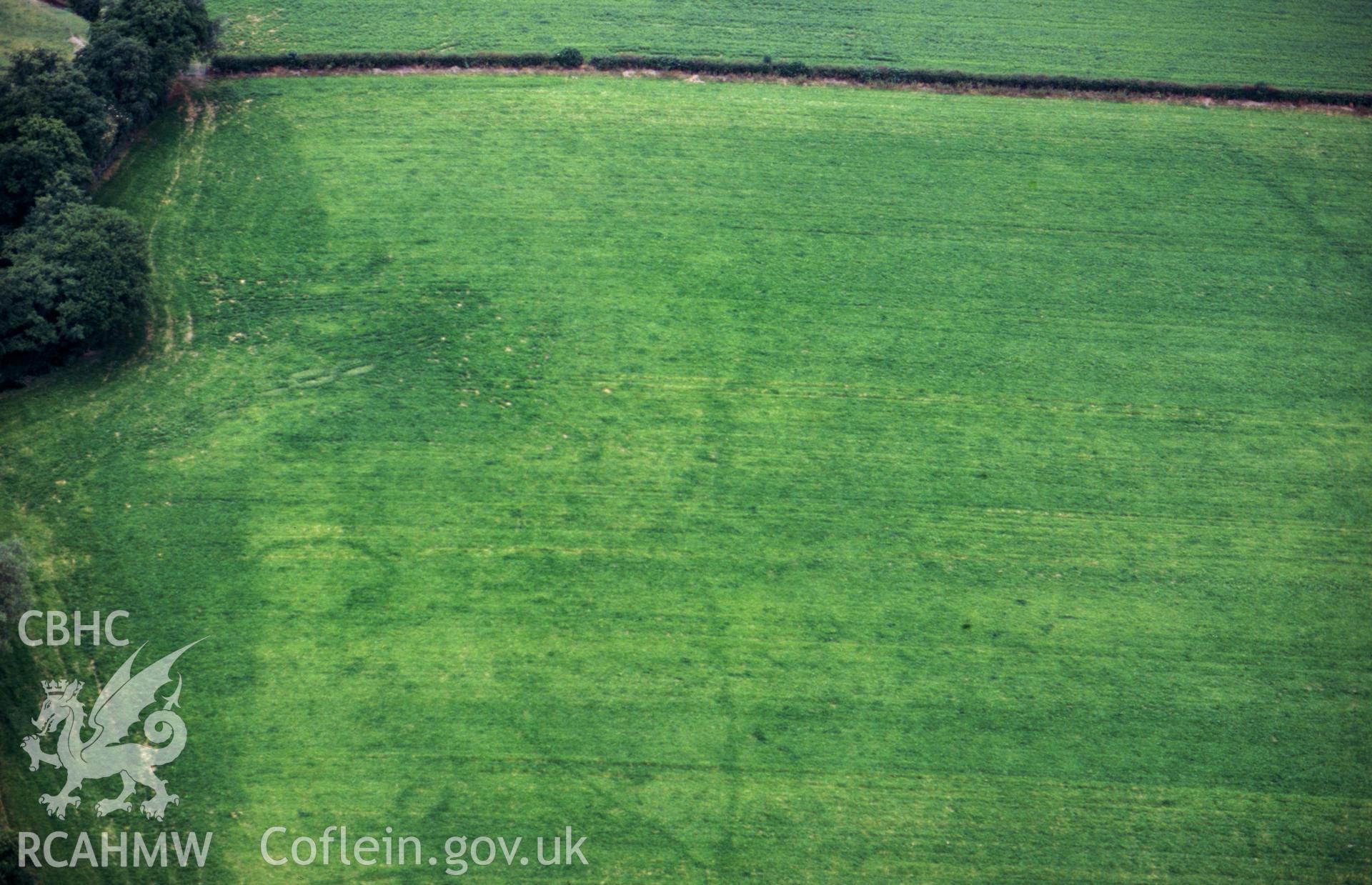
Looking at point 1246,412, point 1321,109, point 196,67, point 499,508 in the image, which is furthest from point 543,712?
point 1321,109

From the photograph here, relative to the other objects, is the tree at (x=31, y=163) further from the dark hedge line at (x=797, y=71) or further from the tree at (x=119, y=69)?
the dark hedge line at (x=797, y=71)

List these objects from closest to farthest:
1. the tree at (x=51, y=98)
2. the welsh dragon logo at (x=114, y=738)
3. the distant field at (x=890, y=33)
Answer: the welsh dragon logo at (x=114, y=738)
the tree at (x=51, y=98)
the distant field at (x=890, y=33)

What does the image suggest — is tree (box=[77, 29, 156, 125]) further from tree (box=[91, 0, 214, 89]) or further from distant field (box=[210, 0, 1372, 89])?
distant field (box=[210, 0, 1372, 89])

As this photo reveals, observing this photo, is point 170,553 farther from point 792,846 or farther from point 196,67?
point 196,67

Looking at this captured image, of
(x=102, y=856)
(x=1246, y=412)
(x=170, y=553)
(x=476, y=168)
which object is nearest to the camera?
(x=102, y=856)

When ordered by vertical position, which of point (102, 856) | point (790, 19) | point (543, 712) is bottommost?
point (102, 856)

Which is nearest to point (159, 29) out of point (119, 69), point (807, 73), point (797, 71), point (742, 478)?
point (119, 69)

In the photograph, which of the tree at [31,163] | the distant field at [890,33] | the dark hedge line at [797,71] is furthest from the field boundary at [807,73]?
the tree at [31,163]

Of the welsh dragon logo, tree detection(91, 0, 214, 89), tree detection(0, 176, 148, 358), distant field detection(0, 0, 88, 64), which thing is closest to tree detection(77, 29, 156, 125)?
tree detection(91, 0, 214, 89)
